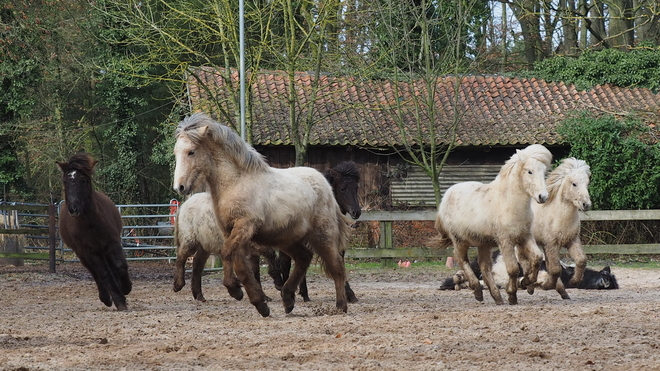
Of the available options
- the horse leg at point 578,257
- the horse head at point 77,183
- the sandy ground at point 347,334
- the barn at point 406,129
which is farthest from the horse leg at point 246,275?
the barn at point 406,129

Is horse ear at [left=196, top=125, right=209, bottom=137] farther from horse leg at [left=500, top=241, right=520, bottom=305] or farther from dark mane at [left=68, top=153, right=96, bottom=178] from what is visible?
horse leg at [left=500, top=241, right=520, bottom=305]

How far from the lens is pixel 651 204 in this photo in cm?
2269

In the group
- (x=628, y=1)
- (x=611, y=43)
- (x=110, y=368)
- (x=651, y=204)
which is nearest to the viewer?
(x=110, y=368)

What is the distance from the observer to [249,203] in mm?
8258

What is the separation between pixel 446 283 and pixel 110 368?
7.75 meters

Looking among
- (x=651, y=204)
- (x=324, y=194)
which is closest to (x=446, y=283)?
(x=324, y=194)

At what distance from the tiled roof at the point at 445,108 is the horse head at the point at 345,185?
39.0ft

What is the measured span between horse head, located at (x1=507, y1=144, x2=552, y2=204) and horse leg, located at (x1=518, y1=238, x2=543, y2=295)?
57 cm

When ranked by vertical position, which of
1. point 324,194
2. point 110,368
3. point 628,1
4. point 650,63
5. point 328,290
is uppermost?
point 628,1

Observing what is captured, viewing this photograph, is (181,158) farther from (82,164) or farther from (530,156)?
(530,156)

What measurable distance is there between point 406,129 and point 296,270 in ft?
55.1

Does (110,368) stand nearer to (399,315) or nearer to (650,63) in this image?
(399,315)

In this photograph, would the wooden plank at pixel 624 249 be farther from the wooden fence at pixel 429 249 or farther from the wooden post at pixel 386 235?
the wooden post at pixel 386 235

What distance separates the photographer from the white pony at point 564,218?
10742mm
